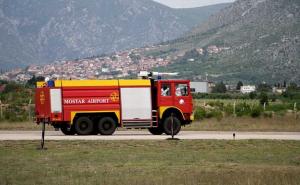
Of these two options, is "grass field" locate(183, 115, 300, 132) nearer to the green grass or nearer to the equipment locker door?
the equipment locker door

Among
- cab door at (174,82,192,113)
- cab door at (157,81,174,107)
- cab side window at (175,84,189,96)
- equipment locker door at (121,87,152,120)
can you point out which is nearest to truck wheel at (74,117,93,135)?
equipment locker door at (121,87,152,120)

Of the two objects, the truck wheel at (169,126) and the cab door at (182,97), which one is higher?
the cab door at (182,97)

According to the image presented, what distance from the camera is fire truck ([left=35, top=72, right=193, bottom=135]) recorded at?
3559cm

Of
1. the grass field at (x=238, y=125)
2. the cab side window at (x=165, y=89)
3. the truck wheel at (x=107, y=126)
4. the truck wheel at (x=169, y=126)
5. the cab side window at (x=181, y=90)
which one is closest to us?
the truck wheel at (x=107, y=126)

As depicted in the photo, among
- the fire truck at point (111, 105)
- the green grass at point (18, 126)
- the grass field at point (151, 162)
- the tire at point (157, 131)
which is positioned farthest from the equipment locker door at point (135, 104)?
the green grass at point (18, 126)

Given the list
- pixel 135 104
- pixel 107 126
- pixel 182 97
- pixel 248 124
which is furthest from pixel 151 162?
pixel 248 124

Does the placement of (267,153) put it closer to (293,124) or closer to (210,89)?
(293,124)

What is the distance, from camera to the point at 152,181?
63.5ft

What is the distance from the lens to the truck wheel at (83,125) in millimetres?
35594

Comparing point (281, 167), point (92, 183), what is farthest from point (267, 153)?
point (92, 183)

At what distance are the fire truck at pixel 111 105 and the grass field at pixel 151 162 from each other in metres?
5.07

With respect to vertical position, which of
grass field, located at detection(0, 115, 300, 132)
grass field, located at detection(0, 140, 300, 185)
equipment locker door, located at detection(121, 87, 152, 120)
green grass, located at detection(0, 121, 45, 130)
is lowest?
grass field, located at detection(0, 140, 300, 185)

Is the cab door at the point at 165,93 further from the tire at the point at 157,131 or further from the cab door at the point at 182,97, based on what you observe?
the tire at the point at 157,131

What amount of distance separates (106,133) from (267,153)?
404 inches
